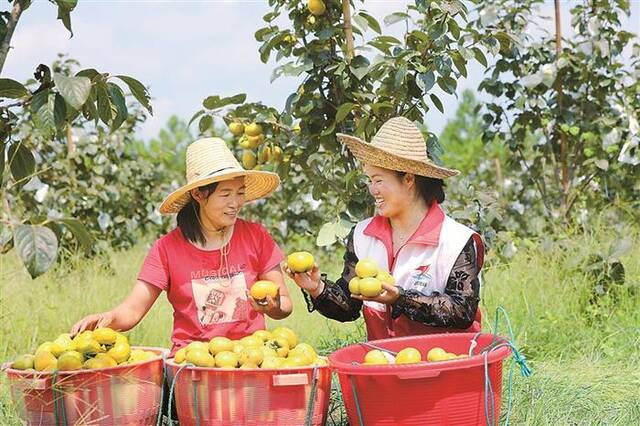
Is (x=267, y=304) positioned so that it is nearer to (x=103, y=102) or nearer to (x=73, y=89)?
(x=103, y=102)

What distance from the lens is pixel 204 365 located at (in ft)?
8.54

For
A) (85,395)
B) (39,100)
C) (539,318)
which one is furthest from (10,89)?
(539,318)

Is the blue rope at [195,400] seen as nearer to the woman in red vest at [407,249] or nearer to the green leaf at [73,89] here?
the woman in red vest at [407,249]

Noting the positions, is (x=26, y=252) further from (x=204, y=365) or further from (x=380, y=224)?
(x=380, y=224)

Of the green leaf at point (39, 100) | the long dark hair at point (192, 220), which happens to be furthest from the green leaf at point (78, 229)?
the long dark hair at point (192, 220)

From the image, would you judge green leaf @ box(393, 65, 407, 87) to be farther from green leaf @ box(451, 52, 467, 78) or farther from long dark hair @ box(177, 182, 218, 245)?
long dark hair @ box(177, 182, 218, 245)

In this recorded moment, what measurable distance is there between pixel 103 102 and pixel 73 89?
256 millimetres

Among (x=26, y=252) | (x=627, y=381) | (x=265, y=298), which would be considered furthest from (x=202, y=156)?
(x=627, y=381)

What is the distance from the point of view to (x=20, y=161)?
7.68 feet

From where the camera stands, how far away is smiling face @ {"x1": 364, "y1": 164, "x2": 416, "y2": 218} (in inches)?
118

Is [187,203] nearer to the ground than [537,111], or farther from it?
nearer to the ground

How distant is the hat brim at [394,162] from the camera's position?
296 centimetres

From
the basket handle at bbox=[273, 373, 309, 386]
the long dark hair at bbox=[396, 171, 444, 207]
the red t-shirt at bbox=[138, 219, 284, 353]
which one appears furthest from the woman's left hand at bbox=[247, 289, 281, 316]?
the long dark hair at bbox=[396, 171, 444, 207]

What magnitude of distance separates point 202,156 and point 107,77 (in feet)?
3.07
